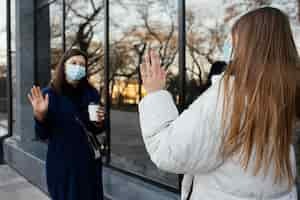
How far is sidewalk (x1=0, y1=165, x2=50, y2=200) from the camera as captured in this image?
5255 millimetres

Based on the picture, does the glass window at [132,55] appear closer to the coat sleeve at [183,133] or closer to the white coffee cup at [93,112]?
the white coffee cup at [93,112]

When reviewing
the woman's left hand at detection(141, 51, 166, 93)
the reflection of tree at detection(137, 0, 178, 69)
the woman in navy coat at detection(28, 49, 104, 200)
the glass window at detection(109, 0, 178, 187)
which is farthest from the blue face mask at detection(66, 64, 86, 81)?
the reflection of tree at detection(137, 0, 178, 69)

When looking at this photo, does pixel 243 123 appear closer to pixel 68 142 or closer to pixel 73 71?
pixel 68 142

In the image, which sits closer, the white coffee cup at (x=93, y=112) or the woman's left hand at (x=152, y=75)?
the woman's left hand at (x=152, y=75)

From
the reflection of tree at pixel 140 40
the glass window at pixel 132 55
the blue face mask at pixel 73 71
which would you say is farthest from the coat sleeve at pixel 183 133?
the reflection of tree at pixel 140 40

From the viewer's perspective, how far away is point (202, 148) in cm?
122

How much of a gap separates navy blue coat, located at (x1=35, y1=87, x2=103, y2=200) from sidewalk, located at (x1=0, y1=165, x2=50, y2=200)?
2.32 m

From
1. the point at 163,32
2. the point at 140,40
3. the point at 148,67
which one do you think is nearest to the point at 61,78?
the point at 148,67

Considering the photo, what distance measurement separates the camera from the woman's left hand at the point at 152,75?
4.33 ft

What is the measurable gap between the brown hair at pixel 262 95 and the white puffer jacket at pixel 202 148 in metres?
0.03

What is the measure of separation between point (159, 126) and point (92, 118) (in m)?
1.65

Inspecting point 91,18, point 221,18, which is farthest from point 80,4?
point 221,18

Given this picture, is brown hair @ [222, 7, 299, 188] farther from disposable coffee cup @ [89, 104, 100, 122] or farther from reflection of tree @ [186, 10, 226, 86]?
reflection of tree @ [186, 10, 226, 86]

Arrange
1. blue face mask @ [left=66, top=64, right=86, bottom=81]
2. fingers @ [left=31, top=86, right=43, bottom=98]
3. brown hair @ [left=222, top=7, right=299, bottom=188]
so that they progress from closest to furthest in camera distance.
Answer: brown hair @ [left=222, top=7, right=299, bottom=188] < fingers @ [left=31, top=86, right=43, bottom=98] < blue face mask @ [left=66, top=64, right=86, bottom=81]
